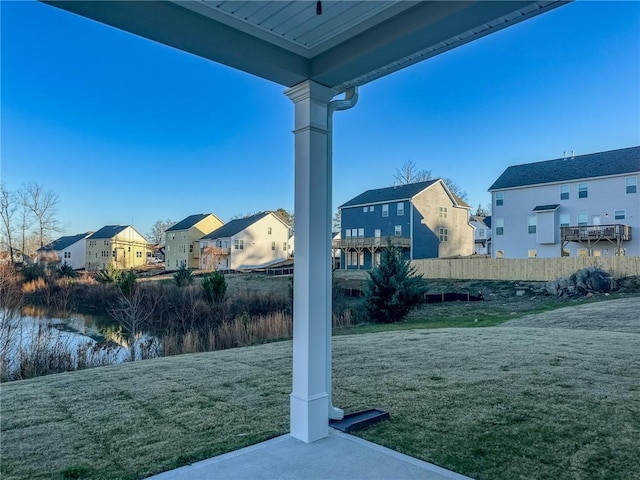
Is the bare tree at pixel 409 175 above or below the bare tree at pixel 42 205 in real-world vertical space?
above

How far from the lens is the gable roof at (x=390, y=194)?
22266 mm

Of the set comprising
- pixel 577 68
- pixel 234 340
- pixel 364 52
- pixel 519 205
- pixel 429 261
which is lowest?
pixel 234 340

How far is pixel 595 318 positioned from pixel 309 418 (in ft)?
29.2

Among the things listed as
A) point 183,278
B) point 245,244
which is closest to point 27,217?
point 183,278

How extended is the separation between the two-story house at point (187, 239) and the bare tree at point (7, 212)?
564 inches

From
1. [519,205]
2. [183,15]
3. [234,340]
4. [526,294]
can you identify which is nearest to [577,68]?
[526,294]

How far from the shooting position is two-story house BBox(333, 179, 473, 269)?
72.4ft

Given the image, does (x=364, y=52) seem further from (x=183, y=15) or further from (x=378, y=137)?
(x=378, y=137)

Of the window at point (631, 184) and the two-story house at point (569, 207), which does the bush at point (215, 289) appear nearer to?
the two-story house at point (569, 207)

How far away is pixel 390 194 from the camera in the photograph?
23.2 m

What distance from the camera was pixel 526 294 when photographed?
46.1ft

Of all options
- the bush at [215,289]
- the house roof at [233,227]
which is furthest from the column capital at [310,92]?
the house roof at [233,227]

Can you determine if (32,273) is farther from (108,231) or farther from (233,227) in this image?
(233,227)

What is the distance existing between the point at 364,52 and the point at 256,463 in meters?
2.33
